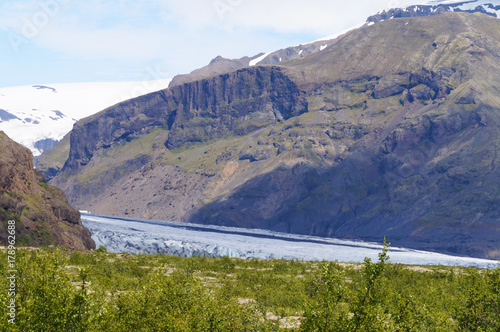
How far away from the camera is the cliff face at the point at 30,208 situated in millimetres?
114875

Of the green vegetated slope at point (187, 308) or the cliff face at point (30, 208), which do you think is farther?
the cliff face at point (30, 208)

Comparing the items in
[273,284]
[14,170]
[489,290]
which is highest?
[14,170]

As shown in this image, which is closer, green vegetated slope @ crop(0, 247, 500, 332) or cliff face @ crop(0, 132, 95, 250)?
green vegetated slope @ crop(0, 247, 500, 332)

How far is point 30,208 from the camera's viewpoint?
12381 cm

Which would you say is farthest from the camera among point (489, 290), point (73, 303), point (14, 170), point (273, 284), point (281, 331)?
point (14, 170)

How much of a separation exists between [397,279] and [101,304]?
69.4 metres

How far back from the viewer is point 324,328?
31750 mm

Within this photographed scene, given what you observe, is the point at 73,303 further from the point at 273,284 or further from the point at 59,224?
the point at 59,224

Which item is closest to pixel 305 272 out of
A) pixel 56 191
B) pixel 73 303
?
pixel 73 303

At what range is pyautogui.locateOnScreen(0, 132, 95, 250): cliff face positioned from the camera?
115 m

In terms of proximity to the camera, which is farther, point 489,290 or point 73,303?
point 489,290

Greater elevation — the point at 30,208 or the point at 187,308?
the point at 30,208

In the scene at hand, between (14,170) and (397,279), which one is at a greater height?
(14,170)

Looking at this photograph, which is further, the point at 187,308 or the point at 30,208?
the point at 30,208
